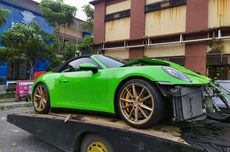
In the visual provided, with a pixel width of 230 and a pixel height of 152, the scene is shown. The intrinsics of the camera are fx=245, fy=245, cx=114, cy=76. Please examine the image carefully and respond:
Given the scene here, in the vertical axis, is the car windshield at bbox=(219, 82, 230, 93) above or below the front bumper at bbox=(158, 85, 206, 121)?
above

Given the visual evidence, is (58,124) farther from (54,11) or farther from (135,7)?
(54,11)

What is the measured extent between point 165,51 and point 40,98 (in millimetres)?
8752

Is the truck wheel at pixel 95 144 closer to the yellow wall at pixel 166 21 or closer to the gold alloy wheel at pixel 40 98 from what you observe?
the gold alloy wheel at pixel 40 98

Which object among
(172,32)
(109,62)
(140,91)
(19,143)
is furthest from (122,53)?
(140,91)

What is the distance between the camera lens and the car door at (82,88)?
12.9 ft

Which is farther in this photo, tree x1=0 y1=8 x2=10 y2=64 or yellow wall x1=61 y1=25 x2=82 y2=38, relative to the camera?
yellow wall x1=61 y1=25 x2=82 y2=38

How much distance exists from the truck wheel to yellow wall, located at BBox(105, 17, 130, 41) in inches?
443

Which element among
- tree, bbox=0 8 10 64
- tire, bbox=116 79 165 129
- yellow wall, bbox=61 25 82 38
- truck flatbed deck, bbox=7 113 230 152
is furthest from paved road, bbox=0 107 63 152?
yellow wall, bbox=61 25 82 38

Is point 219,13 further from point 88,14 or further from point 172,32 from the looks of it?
Answer: point 88,14

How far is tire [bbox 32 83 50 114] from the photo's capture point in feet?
16.5

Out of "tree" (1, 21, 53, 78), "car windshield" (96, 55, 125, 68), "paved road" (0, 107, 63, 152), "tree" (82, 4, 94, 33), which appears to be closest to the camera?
"car windshield" (96, 55, 125, 68)

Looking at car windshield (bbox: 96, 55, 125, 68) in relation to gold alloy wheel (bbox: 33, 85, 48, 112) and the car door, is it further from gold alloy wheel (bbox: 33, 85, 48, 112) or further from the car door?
gold alloy wheel (bbox: 33, 85, 48, 112)

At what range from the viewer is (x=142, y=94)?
3396 mm

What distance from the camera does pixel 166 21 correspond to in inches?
498
